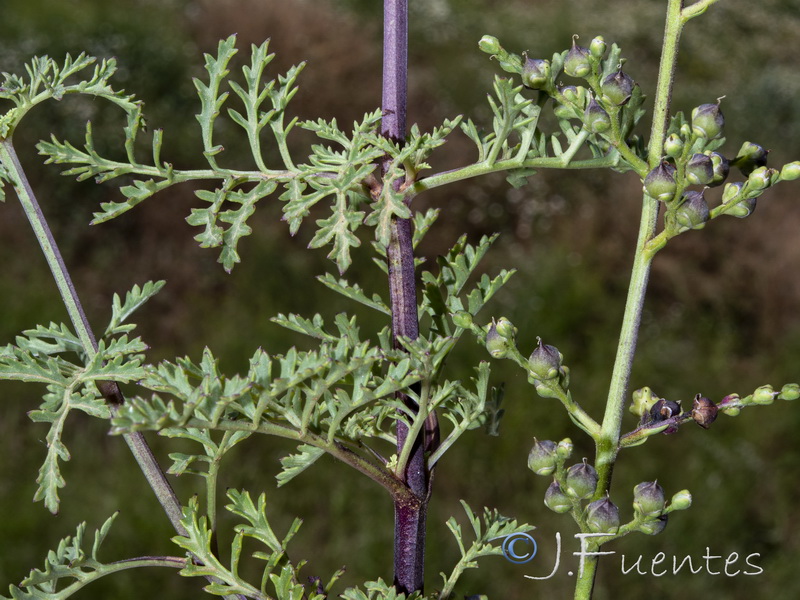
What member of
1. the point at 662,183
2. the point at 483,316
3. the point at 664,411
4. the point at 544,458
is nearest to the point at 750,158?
the point at 662,183

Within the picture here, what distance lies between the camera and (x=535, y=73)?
85 centimetres

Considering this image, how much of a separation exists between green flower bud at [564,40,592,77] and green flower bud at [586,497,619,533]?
422mm

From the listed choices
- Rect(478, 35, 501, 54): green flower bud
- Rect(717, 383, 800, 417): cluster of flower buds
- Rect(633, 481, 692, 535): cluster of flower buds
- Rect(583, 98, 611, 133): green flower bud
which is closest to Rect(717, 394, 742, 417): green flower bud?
Rect(717, 383, 800, 417): cluster of flower buds

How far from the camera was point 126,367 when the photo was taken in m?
0.79

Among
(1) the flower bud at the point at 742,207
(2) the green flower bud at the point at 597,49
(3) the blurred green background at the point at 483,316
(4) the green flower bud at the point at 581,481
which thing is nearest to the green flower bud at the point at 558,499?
(4) the green flower bud at the point at 581,481

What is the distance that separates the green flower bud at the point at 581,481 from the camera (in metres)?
0.82

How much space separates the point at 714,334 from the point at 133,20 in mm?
6308

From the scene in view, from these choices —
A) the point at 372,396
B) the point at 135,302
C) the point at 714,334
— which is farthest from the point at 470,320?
the point at 714,334

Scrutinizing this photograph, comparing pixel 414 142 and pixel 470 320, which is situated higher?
pixel 414 142

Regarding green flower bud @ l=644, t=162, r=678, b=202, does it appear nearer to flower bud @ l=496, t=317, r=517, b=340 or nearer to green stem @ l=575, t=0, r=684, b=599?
green stem @ l=575, t=0, r=684, b=599

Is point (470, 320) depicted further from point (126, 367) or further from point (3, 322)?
point (3, 322)

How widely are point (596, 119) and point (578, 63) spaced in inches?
2.8

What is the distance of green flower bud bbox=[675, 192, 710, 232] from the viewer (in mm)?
780

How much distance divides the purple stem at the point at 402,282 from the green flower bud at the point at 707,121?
292 mm
